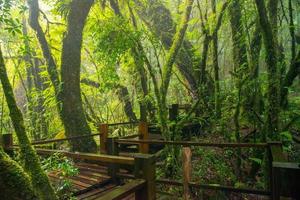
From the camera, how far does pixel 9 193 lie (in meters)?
2.24

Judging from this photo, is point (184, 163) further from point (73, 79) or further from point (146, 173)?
point (73, 79)

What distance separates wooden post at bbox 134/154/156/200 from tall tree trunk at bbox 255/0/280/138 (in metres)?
2.34

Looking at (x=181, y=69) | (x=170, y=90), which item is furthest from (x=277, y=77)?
(x=170, y=90)

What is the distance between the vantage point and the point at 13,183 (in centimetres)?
230

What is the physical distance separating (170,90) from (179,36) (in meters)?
6.09

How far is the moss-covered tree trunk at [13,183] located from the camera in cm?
224

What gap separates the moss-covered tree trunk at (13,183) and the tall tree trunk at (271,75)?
3.48 m

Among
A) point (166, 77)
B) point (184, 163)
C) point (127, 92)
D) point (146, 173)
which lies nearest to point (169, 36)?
point (127, 92)

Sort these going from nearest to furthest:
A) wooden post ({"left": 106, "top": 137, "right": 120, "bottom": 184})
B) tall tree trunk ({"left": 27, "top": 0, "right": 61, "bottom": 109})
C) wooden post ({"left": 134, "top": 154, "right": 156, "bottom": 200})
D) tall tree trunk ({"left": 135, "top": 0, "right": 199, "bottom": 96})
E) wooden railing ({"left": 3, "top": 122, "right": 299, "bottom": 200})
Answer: wooden post ({"left": 134, "top": 154, "right": 156, "bottom": 200}) < wooden railing ({"left": 3, "top": 122, "right": 299, "bottom": 200}) < wooden post ({"left": 106, "top": 137, "right": 120, "bottom": 184}) < tall tree trunk ({"left": 27, "top": 0, "right": 61, "bottom": 109}) < tall tree trunk ({"left": 135, "top": 0, "right": 199, "bottom": 96})

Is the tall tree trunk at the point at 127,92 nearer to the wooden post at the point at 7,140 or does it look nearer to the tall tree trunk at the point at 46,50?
the tall tree trunk at the point at 46,50

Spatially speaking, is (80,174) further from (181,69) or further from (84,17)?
(181,69)

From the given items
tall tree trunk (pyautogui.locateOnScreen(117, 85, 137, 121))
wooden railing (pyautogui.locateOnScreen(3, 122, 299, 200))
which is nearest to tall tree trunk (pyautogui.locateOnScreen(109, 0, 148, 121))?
tall tree trunk (pyautogui.locateOnScreen(117, 85, 137, 121))

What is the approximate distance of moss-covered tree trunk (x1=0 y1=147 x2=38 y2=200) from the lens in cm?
224

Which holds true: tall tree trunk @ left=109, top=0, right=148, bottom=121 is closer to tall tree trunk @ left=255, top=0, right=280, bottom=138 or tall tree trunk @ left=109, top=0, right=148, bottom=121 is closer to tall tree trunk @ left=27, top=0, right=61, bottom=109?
tall tree trunk @ left=27, top=0, right=61, bottom=109
